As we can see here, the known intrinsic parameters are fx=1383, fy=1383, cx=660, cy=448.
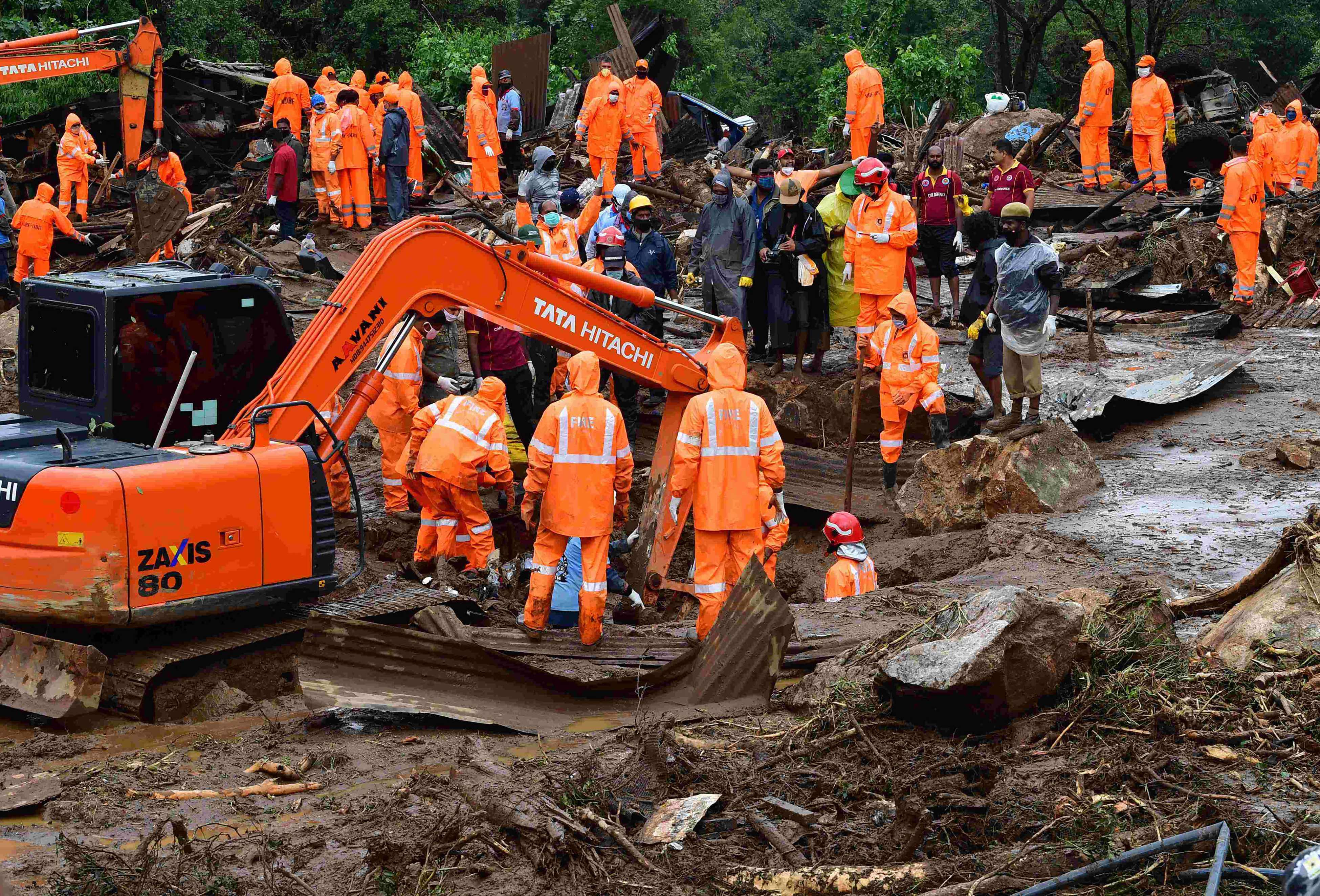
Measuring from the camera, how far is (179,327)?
304 inches

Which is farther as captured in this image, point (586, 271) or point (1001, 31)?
point (1001, 31)

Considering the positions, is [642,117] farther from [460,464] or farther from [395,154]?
[460,464]

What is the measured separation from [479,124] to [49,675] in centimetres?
1456

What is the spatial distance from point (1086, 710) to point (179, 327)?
17.0 ft

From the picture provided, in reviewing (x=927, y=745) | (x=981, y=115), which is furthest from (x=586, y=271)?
(x=981, y=115)

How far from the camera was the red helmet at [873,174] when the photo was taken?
40.1 ft

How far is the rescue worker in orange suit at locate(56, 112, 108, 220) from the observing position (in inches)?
814

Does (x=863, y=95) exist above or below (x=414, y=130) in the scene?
above

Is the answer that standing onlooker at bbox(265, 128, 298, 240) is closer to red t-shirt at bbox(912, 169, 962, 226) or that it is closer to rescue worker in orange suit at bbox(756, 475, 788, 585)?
red t-shirt at bbox(912, 169, 962, 226)

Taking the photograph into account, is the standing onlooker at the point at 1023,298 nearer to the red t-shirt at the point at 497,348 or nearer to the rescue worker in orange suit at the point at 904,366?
the rescue worker in orange suit at the point at 904,366

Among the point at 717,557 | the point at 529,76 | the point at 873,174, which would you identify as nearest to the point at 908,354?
the point at 873,174

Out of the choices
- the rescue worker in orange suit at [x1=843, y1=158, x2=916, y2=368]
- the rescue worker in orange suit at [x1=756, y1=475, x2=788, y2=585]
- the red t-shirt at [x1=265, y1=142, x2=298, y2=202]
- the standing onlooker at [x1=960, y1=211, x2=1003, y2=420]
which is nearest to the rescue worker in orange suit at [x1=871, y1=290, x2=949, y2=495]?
the standing onlooker at [x1=960, y1=211, x2=1003, y2=420]

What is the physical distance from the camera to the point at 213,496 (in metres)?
6.85

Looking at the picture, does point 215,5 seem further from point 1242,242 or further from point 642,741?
point 642,741
